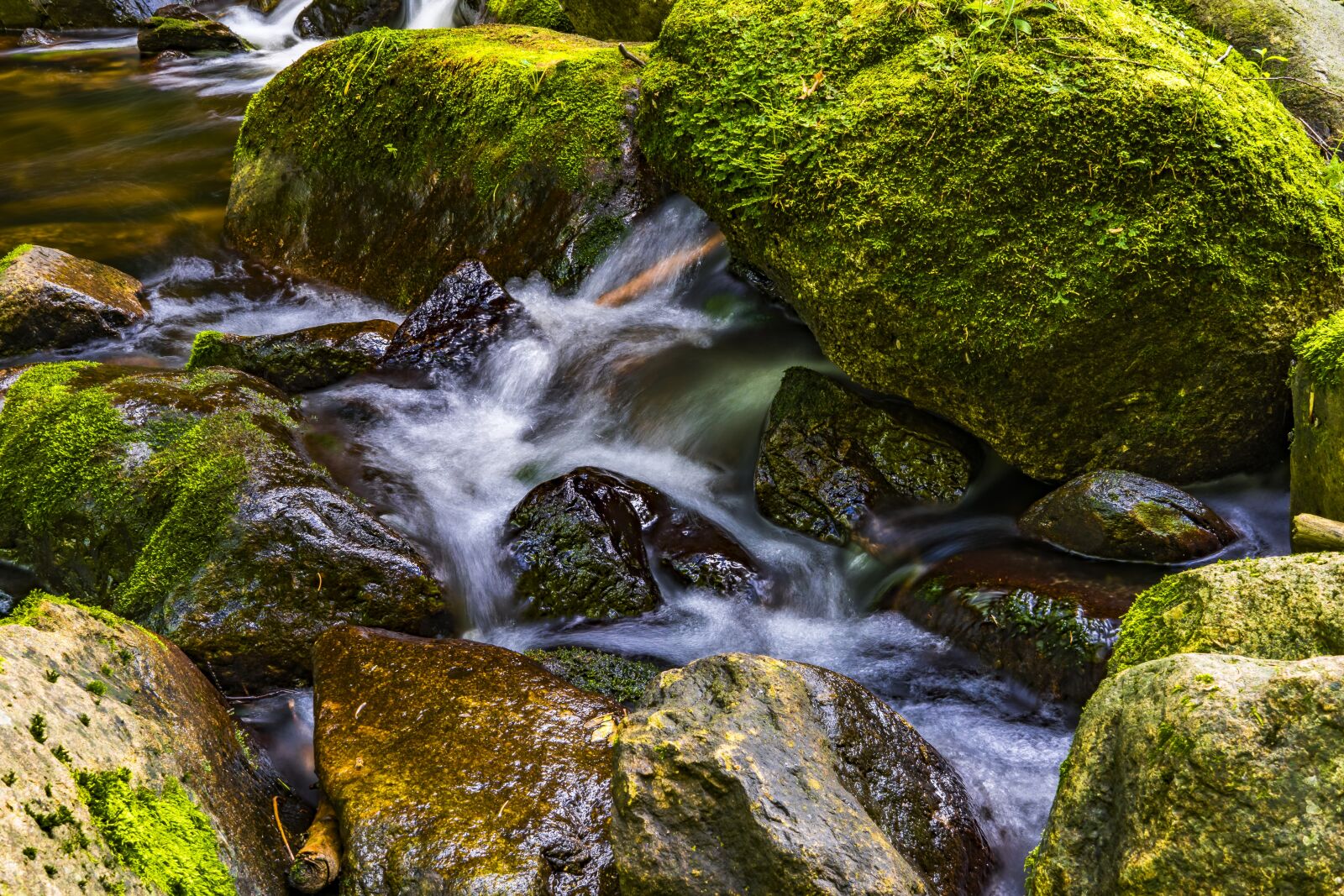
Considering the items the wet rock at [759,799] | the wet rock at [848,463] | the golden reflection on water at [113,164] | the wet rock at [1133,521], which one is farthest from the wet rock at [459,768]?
the golden reflection on water at [113,164]

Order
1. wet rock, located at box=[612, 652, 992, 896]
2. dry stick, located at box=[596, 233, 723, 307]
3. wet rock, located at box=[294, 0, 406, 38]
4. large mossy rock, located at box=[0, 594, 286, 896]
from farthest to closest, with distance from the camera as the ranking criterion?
wet rock, located at box=[294, 0, 406, 38]
dry stick, located at box=[596, 233, 723, 307]
wet rock, located at box=[612, 652, 992, 896]
large mossy rock, located at box=[0, 594, 286, 896]

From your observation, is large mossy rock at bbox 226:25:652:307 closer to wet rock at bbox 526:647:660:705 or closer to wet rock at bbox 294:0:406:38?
wet rock at bbox 526:647:660:705

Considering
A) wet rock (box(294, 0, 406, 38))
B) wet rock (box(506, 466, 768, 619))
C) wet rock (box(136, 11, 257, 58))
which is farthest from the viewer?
wet rock (box(294, 0, 406, 38))

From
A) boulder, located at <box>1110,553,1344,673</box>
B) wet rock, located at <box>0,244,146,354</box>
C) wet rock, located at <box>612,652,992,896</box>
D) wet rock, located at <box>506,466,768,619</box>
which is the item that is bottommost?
wet rock, located at <box>0,244,146,354</box>

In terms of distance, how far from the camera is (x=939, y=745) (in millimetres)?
A: 3887

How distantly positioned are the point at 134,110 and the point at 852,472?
11131mm

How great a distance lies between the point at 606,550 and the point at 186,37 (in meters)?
13.8

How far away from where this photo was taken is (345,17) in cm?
1523

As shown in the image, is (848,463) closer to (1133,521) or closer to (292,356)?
(1133,521)

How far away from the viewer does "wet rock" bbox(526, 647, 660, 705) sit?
162 inches

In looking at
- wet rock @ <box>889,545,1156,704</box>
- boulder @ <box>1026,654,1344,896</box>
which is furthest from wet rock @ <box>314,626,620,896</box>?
wet rock @ <box>889,545,1156,704</box>

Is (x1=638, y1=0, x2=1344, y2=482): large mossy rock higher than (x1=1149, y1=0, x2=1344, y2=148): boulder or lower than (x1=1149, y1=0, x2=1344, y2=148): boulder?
lower

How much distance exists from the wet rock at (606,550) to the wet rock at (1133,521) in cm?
154

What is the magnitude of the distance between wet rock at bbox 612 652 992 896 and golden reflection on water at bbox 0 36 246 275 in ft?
24.2
